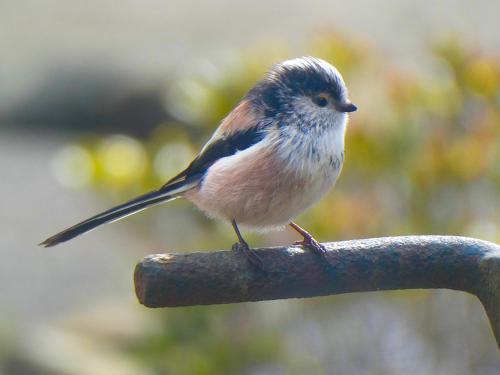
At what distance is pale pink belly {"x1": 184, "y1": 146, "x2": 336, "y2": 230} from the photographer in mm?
3215

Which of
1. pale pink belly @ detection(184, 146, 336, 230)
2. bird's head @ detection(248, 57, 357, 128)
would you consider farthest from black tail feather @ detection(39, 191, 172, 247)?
bird's head @ detection(248, 57, 357, 128)

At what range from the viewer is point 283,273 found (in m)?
2.34

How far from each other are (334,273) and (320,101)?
1.15 m

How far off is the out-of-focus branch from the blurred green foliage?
2248mm

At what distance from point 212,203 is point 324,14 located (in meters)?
8.64

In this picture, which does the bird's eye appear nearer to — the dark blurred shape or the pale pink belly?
the pale pink belly

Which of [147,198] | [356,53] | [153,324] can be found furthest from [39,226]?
[147,198]

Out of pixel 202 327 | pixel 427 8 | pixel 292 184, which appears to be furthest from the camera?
pixel 427 8

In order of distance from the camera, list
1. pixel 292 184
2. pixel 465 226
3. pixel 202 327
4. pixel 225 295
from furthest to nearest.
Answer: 1. pixel 202 327
2. pixel 465 226
3. pixel 292 184
4. pixel 225 295

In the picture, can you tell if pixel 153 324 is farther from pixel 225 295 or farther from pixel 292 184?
pixel 225 295

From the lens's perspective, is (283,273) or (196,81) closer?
(283,273)

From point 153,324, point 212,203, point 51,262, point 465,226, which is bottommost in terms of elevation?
point 51,262

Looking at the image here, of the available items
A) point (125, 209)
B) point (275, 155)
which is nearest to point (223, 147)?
point (275, 155)

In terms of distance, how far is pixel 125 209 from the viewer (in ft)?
10.9
